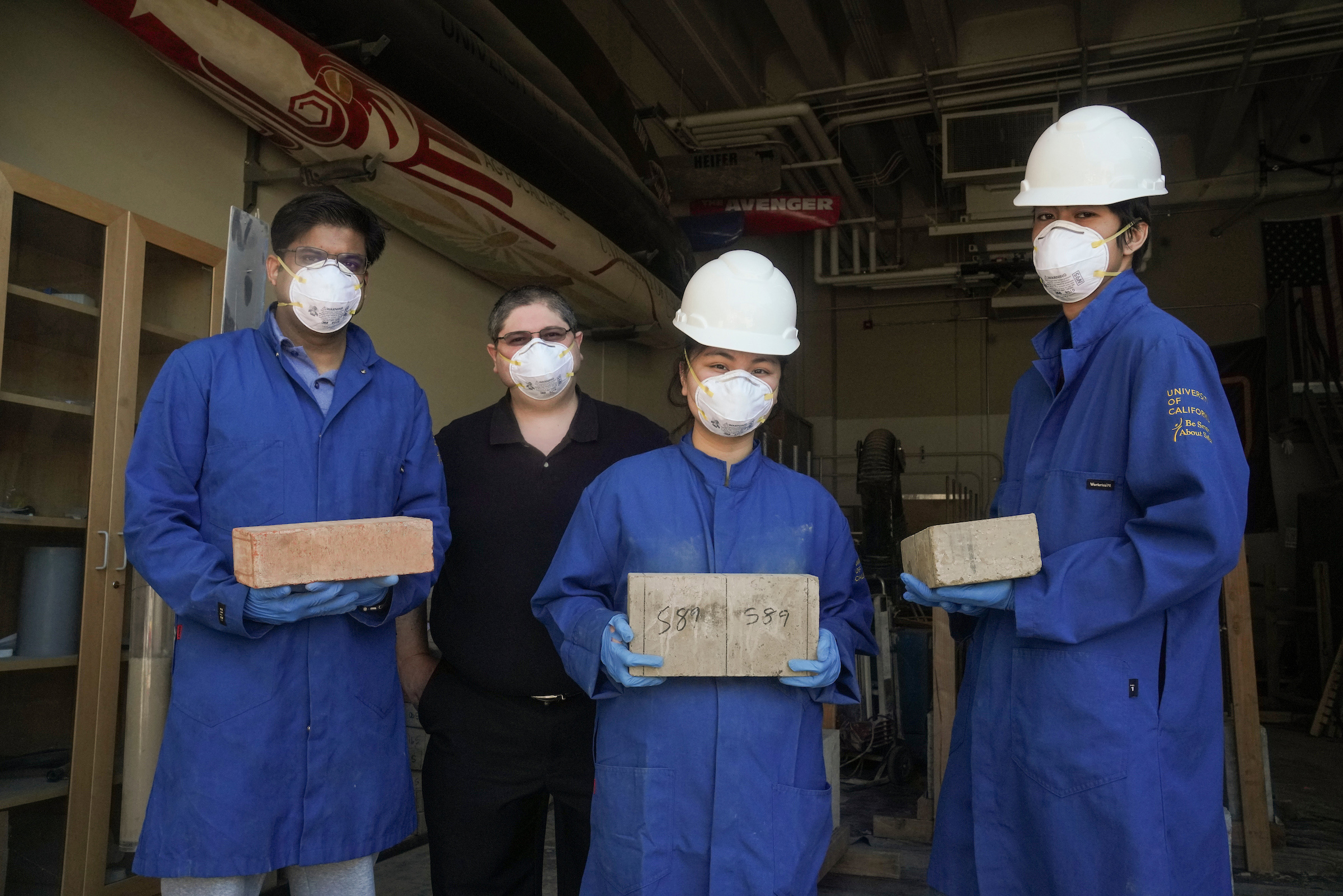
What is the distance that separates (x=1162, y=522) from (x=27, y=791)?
2.71 meters

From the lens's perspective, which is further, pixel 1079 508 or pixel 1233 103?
pixel 1233 103

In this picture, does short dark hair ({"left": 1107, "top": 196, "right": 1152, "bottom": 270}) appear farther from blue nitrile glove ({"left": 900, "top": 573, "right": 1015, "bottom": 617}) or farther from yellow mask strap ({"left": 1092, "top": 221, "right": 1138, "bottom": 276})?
blue nitrile glove ({"left": 900, "top": 573, "right": 1015, "bottom": 617})

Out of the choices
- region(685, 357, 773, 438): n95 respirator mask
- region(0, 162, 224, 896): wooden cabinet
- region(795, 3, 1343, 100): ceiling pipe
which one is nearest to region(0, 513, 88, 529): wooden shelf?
region(0, 162, 224, 896): wooden cabinet

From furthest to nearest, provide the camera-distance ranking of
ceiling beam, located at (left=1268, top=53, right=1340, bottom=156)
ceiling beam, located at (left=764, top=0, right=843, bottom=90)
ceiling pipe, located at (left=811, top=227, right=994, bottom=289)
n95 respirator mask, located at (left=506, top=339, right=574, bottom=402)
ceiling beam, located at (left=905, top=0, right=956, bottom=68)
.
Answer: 1. ceiling pipe, located at (left=811, top=227, right=994, bottom=289)
2. ceiling beam, located at (left=1268, top=53, right=1340, bottom=156)
3. ceiling beam, located at (left=764, top=0, right=843, bottom=90)
4. ceiling beam, located at (left=905, top=0, right=956, bottom=68)
5. n95 respirator mask, located at (left=506, top=339, right=574, bottom=402)

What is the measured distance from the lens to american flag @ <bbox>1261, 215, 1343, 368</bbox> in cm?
894

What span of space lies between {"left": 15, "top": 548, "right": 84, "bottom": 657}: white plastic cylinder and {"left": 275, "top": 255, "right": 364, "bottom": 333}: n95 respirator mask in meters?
1.31

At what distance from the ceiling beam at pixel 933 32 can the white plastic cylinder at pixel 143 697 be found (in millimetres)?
5595

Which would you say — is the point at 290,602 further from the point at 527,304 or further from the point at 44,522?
the point at 44,522

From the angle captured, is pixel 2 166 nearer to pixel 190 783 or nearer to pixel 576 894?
pixel 190 783

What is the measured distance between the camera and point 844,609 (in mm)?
1781

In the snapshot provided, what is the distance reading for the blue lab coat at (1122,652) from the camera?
4.75 feet

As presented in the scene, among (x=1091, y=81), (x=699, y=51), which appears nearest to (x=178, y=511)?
(x=699, y=51)

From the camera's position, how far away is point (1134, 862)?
1428mm

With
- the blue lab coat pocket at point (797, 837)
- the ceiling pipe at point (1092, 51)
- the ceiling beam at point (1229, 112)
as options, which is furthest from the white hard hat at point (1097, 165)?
the ceiling beam at point (1229, 112)
